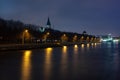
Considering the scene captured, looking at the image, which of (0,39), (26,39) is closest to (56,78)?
(0,39)

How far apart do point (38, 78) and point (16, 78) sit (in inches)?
42.1

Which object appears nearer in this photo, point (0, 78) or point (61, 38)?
point (0, 78)

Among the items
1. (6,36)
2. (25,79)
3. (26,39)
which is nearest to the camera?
(25,79)

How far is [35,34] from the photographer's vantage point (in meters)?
112

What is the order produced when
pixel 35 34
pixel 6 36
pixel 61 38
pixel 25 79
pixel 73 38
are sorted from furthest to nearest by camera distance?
pixel 73 38
pixel 61 38
pixel 35 34
pixel 6 36
pixel 25 79

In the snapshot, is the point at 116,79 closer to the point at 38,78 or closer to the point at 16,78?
the point at 38,78

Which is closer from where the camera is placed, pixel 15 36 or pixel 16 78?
pixel 16 78

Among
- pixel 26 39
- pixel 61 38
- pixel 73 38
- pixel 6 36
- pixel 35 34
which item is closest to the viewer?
pixel 6 36

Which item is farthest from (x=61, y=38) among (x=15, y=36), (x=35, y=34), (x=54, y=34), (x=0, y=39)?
(x=0, y=39)

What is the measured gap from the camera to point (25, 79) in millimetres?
13086

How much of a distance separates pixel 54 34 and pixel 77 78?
129m

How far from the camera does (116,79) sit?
1341cm

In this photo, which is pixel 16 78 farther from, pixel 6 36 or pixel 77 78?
pixel 6 36

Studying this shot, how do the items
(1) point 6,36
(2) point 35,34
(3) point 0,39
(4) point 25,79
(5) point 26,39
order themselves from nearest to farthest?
1. (4) point 25,79
2. (3) point 0,39
3. (1) point 6,36
4. (5) point 26,39
5. (2) point 35,34
